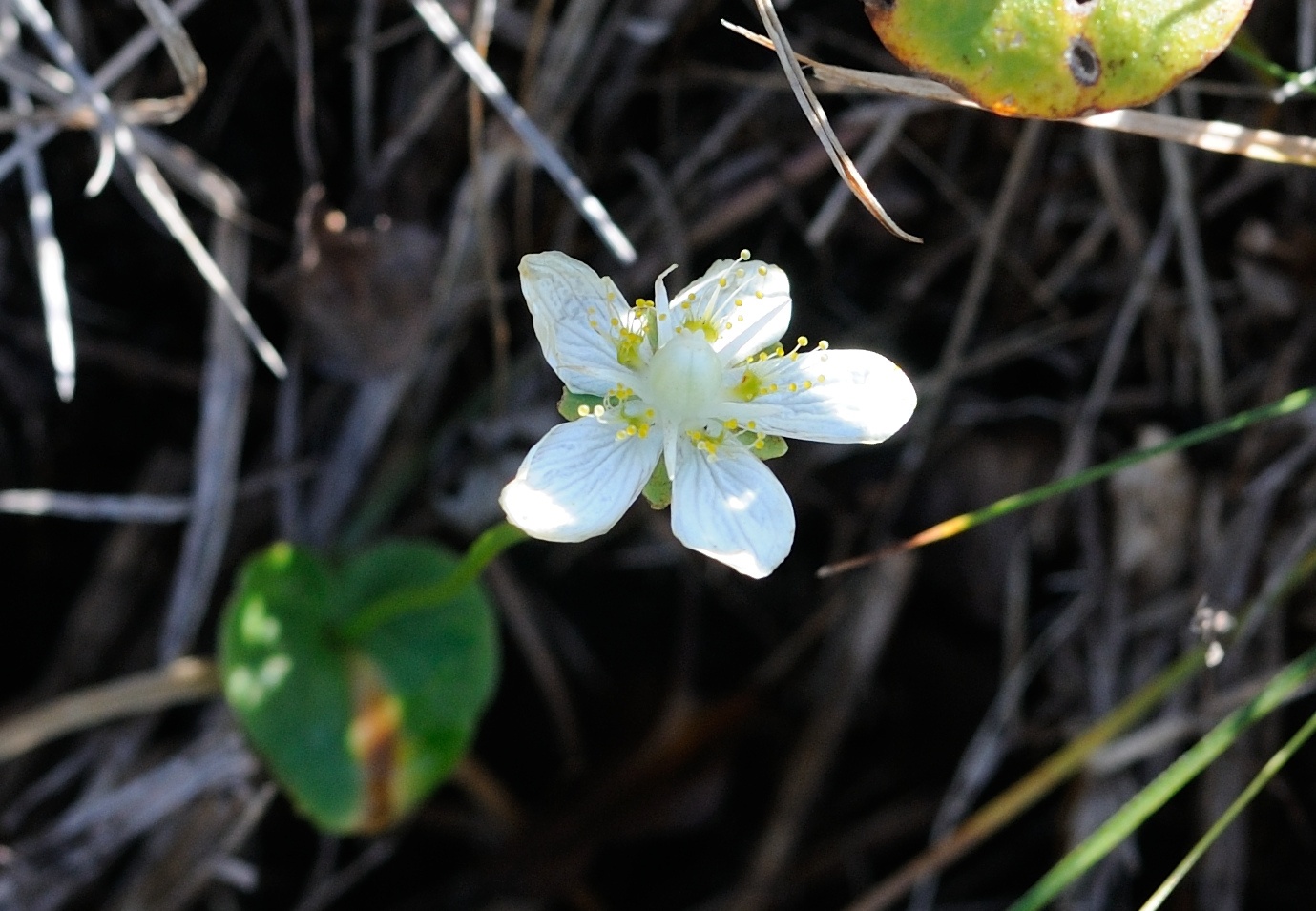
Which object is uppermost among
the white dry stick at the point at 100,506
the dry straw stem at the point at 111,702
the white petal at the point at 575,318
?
the white dry stick at the point at 100,506

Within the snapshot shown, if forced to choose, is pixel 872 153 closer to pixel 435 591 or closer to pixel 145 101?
pixel 435 591

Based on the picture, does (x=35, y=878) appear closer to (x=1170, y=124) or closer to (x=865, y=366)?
(x=865, y=366)

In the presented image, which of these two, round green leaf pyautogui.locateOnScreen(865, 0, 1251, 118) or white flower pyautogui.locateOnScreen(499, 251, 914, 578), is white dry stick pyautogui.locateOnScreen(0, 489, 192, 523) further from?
round green leaf pyautogui.locateOnScreen(865, 0, 1251, 118)

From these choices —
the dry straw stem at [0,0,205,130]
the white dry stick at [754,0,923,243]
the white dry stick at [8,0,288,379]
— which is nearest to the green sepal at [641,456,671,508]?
the white dry stick at [754,0,923,243]

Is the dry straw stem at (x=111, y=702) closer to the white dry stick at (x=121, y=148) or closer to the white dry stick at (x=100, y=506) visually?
the white dry stick at (x=100, y=506)

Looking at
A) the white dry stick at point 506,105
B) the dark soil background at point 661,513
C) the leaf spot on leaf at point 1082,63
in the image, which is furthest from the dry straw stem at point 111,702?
the leaf spot on leaf at point 1082,63

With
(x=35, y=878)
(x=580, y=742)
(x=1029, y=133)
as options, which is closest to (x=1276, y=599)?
(x=1029, y=133)
